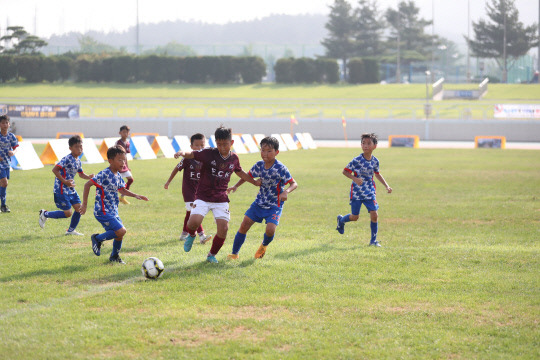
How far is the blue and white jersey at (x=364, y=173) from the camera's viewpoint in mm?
10609

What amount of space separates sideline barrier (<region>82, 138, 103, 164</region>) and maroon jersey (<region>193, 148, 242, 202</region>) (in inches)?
732

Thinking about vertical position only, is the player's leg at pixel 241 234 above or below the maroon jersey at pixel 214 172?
below

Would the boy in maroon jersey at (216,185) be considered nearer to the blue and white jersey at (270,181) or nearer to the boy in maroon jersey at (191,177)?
the blue and white jersey at (270,181)

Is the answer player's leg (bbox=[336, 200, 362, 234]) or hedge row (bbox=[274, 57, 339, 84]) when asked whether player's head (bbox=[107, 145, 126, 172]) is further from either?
hedge row (bbox=[274, 57, 339, 84])

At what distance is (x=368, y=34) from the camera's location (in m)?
96.8

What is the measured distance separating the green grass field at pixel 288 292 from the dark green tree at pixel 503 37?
272ft

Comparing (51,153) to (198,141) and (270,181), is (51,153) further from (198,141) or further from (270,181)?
(270,181)

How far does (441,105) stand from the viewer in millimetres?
58562

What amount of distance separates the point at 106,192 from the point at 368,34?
92101mm

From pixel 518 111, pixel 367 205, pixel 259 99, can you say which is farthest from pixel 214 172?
pixel 259 99

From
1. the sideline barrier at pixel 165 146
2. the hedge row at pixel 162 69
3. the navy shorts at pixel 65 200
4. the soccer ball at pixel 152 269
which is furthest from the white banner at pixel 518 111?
the soccer ball at pixel 152 269

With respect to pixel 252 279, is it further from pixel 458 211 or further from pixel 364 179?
pixel 458 211

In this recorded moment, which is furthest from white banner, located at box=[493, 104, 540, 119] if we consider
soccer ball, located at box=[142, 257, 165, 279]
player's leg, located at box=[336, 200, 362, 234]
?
soccer ball, located at box=[142, 257, 165, 279]

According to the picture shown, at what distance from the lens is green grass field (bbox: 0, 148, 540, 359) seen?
549 cm
